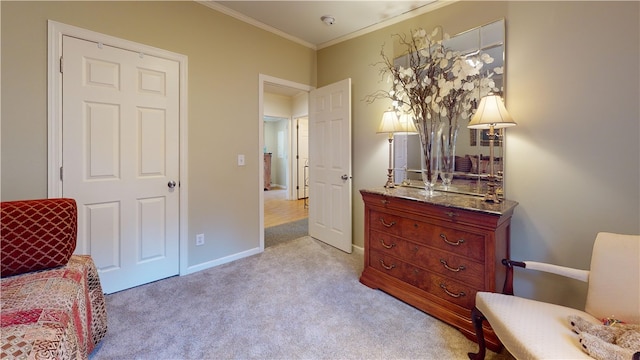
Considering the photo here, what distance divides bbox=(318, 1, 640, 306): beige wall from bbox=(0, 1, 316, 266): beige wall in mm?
2117

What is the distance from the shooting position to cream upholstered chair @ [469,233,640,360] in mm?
1142

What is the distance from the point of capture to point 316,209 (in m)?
3.62

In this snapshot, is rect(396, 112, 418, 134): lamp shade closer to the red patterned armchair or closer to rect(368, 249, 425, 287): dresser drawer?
rect(368, 249, 425, 287): dresser drawer

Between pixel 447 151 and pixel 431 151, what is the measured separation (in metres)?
0.13

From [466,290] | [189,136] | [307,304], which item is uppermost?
[189,136]

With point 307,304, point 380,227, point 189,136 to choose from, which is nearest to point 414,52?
point 380,227

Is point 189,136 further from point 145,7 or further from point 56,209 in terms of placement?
point 56,209

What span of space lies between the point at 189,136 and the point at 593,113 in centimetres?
307

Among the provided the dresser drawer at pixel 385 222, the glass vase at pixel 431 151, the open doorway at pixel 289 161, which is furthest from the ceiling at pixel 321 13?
the dresser drawer at pixel 385 222

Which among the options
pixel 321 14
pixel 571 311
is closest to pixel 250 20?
pixel 321 14

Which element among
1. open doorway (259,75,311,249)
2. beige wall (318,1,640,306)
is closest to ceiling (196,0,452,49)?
beige wall (318,1,640,306)

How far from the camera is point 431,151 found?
2365mm

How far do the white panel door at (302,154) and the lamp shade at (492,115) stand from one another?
498 cm

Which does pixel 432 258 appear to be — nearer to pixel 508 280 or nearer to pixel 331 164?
pixel 508 280
